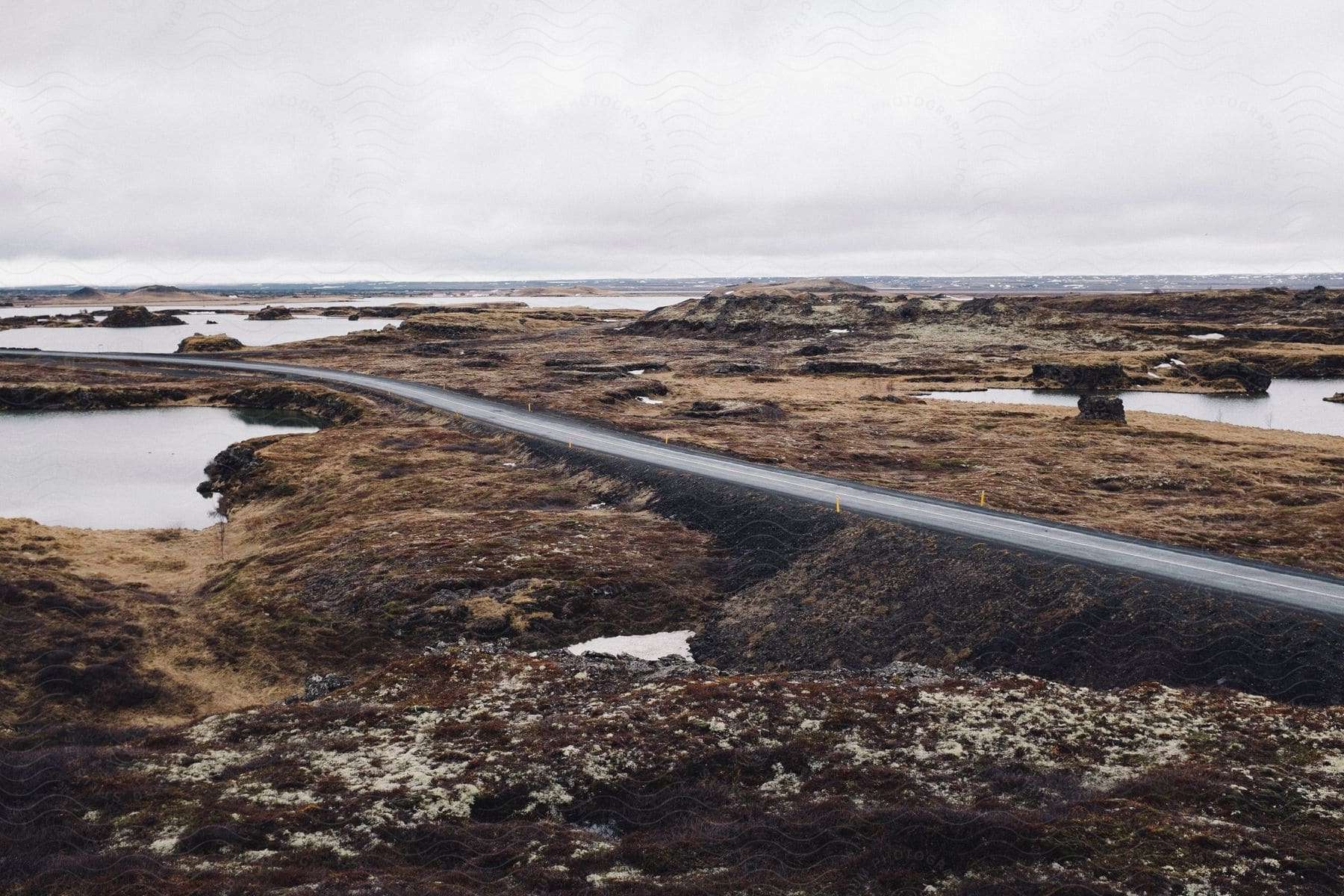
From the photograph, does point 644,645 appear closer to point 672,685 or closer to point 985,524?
point 672,685

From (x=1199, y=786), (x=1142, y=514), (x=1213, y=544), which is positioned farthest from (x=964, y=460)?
(x=1199, y=786)

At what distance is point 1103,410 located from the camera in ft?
216

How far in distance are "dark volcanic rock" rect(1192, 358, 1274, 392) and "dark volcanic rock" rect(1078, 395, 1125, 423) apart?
4420cm

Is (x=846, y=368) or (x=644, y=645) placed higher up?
(x=846, y=368)

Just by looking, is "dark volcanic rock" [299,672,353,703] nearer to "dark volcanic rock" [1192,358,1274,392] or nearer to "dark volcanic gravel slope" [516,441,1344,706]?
"dark volcanic gravel slope" [516,441,1344,706]

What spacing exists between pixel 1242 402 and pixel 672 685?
3752 inches

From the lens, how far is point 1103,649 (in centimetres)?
2320

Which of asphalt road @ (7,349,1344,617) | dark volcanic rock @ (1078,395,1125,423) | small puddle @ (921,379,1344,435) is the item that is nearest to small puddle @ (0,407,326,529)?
asphalt road @ (7,349,1344,617)

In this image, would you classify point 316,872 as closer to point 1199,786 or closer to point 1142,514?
point 1199,786

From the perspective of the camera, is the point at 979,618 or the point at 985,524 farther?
the point at 985,524

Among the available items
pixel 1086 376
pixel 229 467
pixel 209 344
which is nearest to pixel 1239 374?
pixel 1086 376

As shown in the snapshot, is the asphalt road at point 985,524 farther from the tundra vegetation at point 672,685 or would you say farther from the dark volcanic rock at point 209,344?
the dark volcanic rock at point 209,344

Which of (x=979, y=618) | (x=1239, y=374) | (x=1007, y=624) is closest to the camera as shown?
(x=1007, y=624)

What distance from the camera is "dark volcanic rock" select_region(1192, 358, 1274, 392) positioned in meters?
95.6
